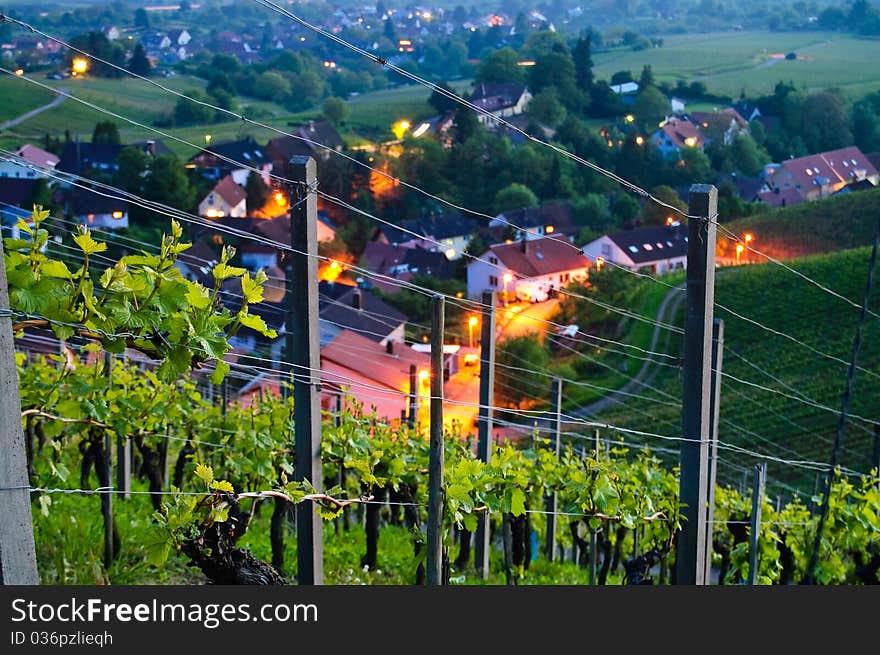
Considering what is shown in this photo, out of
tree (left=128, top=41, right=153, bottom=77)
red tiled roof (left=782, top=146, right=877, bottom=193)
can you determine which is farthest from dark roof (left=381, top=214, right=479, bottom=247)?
tree (left=128, top=41, right=153, bottom=77)

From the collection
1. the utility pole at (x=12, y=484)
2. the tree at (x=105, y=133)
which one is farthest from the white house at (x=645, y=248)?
the utility pole at (x=12, y=484)

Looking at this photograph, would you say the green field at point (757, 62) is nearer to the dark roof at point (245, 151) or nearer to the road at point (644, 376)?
the dark roof at point (245, 151)

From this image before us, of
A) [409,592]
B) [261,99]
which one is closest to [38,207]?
[409,592]

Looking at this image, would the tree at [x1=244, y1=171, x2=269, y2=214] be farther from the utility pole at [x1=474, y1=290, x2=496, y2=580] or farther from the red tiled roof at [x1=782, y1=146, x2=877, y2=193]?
the utility pole at [x1=474, y1=290, x2=496, y2=580]

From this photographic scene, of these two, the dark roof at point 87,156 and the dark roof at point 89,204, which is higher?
the dark roof at point 87,156

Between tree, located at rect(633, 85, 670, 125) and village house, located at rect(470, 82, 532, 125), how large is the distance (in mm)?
6758

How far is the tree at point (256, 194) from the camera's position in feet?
183

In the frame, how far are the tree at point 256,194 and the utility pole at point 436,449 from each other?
5061 cm

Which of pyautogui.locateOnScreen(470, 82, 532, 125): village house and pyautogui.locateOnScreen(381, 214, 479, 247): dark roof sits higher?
pyautogui.locateOnScreen(470, 82, 532, 125): village house

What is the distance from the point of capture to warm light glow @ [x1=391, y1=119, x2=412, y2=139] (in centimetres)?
7000

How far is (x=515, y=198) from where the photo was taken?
57.8 meters

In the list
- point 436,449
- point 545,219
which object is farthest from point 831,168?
point 436,449

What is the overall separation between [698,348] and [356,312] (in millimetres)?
25193

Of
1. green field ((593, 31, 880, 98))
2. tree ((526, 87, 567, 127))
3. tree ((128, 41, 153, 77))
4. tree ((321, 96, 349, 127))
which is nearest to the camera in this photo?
tree ((526, 87, 567, 127))
